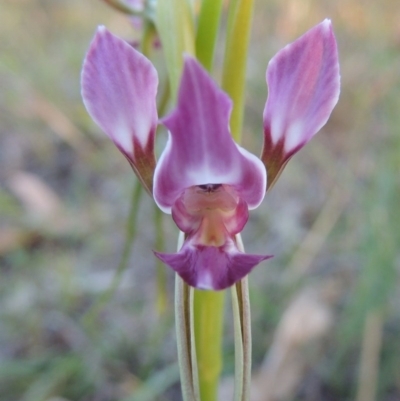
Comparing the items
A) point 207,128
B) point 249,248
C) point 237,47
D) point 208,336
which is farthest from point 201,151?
point 249,248

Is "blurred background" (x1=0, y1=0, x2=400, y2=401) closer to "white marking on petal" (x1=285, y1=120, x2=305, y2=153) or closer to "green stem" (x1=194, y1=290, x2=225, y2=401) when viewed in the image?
"green stem" (x1=194, y1=290, x2=225, y2=401)

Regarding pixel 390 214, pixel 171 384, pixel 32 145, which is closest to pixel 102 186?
pixel 32 145

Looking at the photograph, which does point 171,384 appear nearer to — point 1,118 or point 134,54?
point 134,54

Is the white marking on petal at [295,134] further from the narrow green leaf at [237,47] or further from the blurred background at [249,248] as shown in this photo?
the blurred background at [249,248]

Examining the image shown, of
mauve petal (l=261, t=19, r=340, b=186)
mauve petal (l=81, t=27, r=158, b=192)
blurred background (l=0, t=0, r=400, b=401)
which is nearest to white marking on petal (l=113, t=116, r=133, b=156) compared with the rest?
mauve petal (l=81, t=27, r=158, b=192)

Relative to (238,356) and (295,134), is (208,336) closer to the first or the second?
(238,356)
